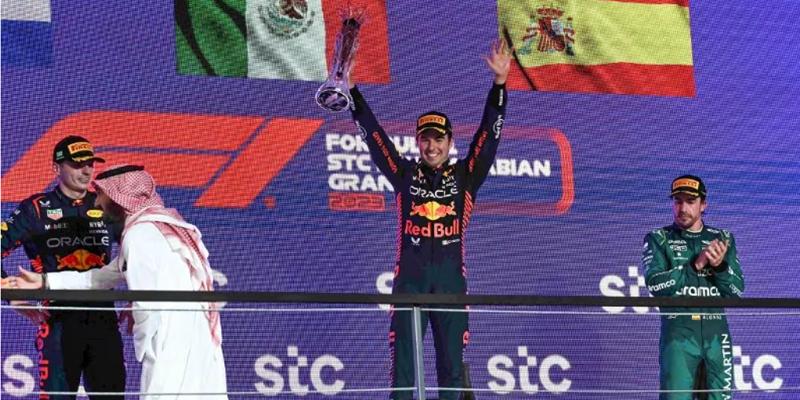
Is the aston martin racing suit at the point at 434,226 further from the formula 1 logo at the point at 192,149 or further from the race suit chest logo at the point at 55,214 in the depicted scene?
the race suit chest logo at the point at 55,214

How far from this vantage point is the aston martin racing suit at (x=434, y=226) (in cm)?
502

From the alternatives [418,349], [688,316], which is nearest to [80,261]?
[418,349]

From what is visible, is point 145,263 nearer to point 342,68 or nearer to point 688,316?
point 342,68

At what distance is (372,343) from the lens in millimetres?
5707

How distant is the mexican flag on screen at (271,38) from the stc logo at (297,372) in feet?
4.05

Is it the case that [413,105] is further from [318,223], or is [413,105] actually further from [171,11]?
[171,11]

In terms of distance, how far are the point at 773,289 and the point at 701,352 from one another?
4.40 ft

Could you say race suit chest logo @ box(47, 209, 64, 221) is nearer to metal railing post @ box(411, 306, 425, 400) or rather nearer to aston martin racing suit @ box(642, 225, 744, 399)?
metal railing post @ box(411, 306, 425, 400)

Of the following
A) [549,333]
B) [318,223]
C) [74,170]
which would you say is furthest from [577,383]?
[74,170]

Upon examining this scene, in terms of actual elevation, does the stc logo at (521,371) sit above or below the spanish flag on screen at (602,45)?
below

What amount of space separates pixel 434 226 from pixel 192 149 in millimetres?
1165

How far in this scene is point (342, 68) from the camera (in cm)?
549

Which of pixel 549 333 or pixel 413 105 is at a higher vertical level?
pixel 413 105

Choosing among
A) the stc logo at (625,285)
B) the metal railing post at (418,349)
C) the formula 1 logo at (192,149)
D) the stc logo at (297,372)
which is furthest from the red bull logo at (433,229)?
the metal railing post at (418,349)
